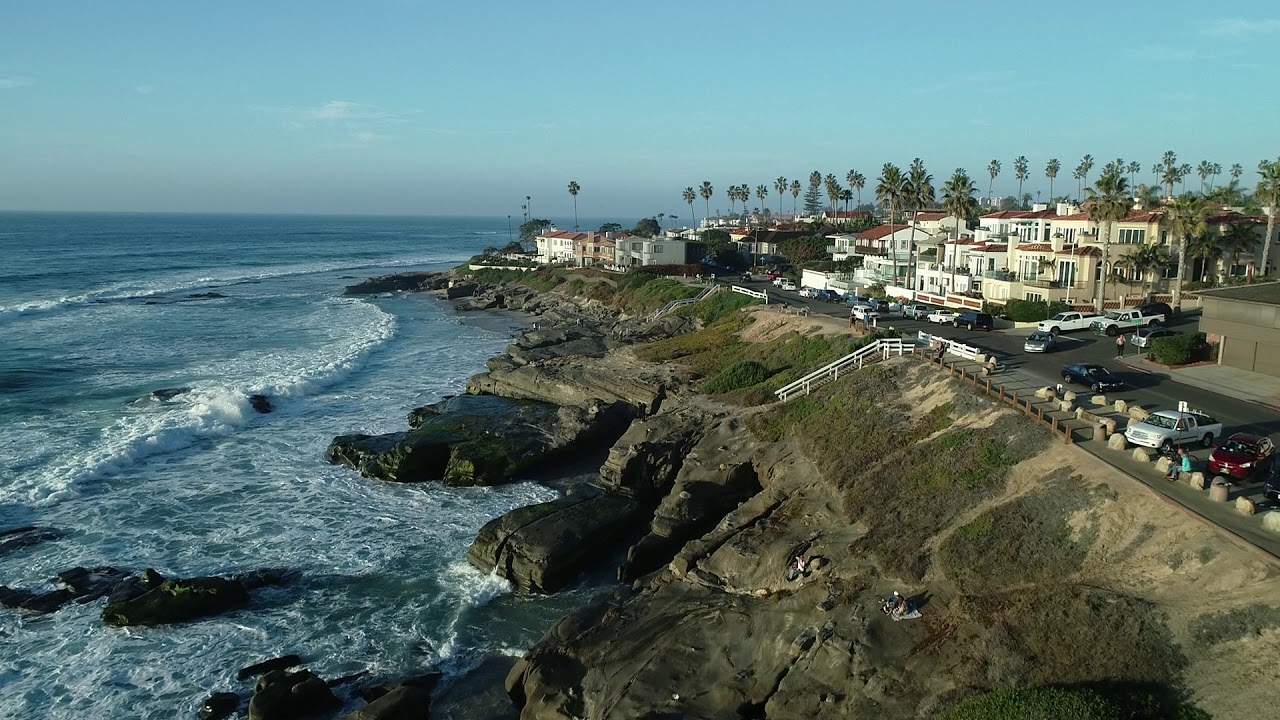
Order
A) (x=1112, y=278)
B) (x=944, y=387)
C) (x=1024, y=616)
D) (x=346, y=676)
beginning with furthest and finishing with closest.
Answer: (x=1112, y=278) → (x=944, y=387) → (x=346, y=676) → (x=1024, y=616)

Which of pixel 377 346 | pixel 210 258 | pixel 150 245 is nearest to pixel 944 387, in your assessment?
pixel 377 346

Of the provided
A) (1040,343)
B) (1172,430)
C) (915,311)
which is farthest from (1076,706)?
(915,311)

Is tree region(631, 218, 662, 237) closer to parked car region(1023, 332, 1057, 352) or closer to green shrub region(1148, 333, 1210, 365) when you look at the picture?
parked car region(1023, 332, 1057, 352)

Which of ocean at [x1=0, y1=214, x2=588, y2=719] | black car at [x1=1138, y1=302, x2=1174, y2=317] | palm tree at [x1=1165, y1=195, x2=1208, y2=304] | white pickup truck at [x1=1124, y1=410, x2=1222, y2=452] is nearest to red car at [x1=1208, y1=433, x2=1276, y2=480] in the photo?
white pickup truck at [x1=1124, y1=410, x2=1222, y2=452]

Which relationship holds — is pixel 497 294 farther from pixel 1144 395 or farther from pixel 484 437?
pixel 1144 395

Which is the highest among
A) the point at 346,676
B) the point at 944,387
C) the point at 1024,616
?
the point at 944,387

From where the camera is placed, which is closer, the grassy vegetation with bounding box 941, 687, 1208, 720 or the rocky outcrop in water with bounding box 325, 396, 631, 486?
the grassy vegetation with bounding box 941, 687, 1208, 720
